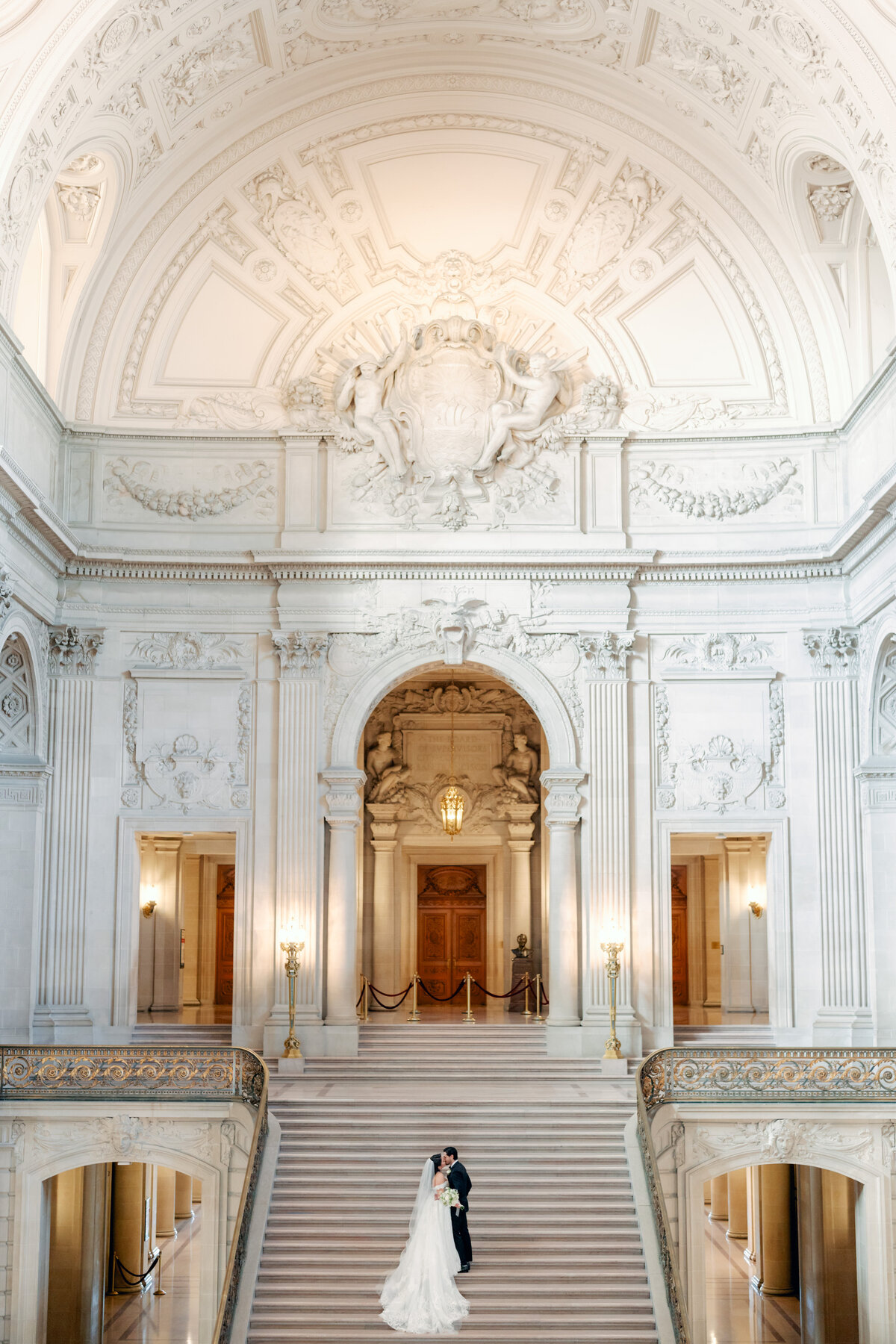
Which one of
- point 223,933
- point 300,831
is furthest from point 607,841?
point 223,933

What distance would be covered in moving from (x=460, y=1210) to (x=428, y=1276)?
0.71 meters

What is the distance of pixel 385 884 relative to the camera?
2536 centimetres

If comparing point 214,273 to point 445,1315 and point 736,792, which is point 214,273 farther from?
point 445,1315

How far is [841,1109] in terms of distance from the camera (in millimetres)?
15570

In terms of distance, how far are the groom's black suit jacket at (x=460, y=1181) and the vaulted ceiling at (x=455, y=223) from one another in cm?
1142

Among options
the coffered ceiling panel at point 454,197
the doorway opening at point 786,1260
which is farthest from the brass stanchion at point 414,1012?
the coffered ceiling panel at point 454,197

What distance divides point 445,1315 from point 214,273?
575 inches

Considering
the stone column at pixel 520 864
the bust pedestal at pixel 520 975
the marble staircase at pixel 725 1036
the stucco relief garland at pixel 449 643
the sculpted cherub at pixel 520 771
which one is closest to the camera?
the marble staircase at pixel 725 1036

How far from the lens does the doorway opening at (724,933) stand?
24094mm

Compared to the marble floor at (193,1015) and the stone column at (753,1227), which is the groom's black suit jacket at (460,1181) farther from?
the stone column at (753,1227)

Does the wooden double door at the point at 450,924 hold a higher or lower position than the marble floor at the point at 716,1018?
higher

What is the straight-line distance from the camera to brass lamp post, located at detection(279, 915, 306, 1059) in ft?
61.4

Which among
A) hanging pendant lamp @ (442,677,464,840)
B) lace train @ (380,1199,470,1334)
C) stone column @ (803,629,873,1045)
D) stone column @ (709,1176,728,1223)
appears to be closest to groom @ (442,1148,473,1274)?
lace train @ (380,1199,470,1334)

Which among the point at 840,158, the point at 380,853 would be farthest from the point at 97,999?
the point at 840,158
